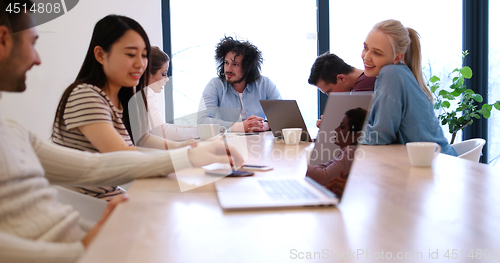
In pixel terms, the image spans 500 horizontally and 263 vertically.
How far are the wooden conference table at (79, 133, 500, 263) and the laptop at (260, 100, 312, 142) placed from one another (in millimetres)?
917

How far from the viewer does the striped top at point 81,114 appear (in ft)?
3.92

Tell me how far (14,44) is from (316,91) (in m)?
3.41

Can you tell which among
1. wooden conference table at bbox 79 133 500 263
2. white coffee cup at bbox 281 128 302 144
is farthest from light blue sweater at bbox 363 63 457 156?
wooden conference table at bbox 79 133 500 263

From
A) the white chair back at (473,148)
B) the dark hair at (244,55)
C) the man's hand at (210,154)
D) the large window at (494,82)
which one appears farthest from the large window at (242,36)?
the man's hand at (210,154)

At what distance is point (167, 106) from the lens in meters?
3.76

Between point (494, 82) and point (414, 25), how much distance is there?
1014 mm

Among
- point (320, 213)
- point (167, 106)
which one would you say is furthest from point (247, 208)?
point (167, 106)

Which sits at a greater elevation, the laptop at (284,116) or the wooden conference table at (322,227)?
the laptop at (284,116)

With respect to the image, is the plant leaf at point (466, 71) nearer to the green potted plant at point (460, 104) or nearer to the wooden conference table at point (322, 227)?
the green potted plant at point (460, 104)

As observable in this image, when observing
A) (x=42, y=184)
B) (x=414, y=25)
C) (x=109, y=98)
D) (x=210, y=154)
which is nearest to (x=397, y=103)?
(x=210, y=154)

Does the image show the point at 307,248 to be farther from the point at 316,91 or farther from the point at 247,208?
the point at 316,91

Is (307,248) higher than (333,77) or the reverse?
the reverse

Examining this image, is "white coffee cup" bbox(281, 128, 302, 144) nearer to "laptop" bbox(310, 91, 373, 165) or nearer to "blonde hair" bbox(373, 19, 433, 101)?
"blonde hair" bbox(373, 19, 433, 101)

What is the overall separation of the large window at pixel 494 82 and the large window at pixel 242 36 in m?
1.83
